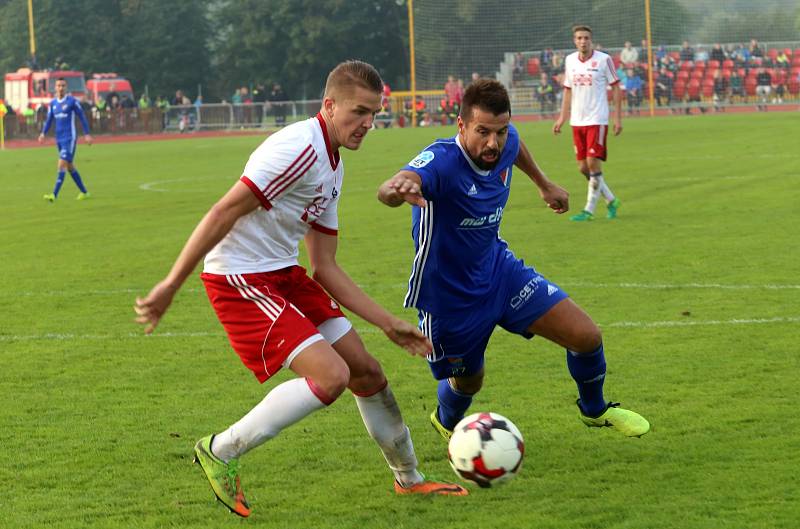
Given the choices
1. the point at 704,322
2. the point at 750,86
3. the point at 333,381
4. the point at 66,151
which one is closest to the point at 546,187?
the point at 333,381

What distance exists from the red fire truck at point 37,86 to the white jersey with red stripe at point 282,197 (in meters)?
53.5

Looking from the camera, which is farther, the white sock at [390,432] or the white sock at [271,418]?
the white sock at [390,432]

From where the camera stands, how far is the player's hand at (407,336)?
4.97m

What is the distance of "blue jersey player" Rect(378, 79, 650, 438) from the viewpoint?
18.4 ft

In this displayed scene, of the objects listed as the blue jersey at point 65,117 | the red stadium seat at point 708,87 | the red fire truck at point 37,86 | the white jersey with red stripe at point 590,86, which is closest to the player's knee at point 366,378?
the white jersey with red stripe at point 590,86

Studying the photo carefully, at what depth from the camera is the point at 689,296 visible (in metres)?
9.88

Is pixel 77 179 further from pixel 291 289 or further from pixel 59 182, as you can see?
pixel 291 289

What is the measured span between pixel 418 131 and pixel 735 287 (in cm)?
2980

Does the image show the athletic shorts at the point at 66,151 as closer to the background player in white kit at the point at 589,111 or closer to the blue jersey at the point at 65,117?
the blue jersey at the point at 65,117

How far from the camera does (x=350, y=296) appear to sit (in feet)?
17.3

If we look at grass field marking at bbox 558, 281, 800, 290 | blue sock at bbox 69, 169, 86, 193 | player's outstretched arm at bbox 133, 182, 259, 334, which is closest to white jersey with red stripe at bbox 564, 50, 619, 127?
grass field marking at bbox 558, 281, 800, 290

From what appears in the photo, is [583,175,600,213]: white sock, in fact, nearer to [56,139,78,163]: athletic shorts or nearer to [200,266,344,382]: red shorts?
[56,139,78,163]: athletic shorts

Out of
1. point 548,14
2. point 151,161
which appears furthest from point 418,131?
point 151,161

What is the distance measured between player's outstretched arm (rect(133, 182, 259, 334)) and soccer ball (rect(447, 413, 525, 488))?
1316mm
